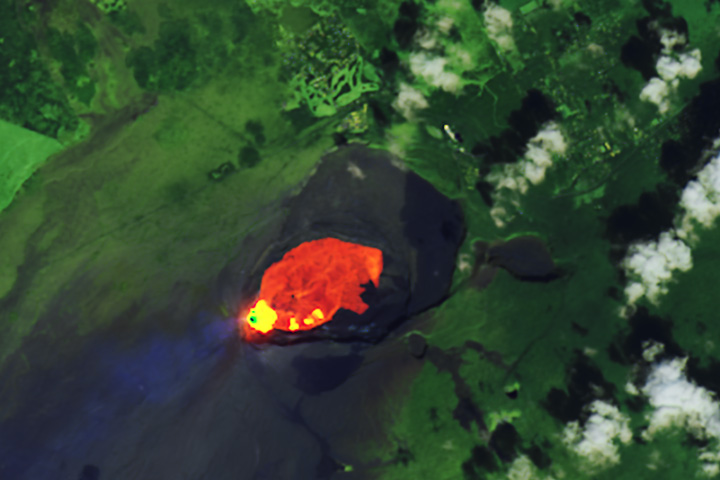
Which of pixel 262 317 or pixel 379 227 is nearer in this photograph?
pixel 262 317

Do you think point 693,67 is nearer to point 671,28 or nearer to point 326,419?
point 671,28

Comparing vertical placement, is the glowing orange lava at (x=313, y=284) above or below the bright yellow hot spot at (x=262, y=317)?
above

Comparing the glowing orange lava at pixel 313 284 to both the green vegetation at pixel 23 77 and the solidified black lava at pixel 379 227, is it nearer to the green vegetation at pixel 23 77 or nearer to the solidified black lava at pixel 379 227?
the solidified black lava at pixel 379 227

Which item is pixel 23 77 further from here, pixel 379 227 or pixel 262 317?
pixel 379 227

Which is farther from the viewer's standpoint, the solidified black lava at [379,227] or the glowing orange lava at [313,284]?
the solidified black lava at [379,227]

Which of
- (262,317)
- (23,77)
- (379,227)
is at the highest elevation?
(23,77)

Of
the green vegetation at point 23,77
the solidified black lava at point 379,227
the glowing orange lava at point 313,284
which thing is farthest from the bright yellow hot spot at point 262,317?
the green vegetation at point 23,77

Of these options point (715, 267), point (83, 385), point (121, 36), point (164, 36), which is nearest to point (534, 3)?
point (715, 267)

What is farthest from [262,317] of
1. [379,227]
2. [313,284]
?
[379,227]
